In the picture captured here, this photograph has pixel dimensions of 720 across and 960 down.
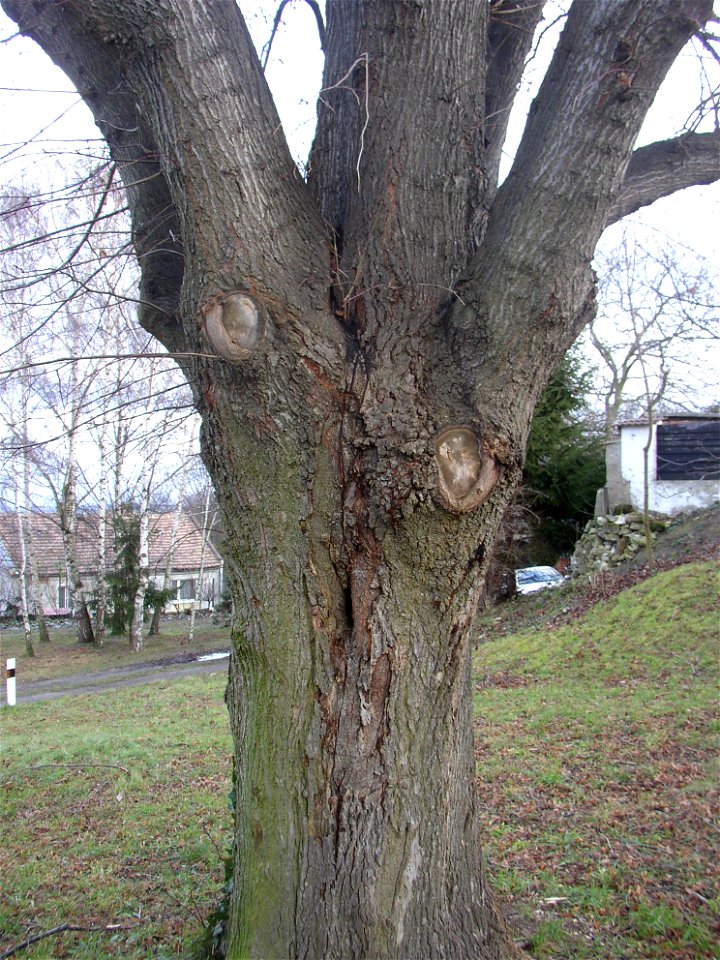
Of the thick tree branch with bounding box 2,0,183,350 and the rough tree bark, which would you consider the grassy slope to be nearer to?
the rough tree bark

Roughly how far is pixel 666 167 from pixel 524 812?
439 cm

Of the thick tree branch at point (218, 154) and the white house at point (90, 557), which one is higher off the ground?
the thick tree branch at point (218, 154)

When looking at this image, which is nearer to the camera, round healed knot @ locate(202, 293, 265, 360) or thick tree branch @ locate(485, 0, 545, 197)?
round healed knot @ locate(202, 293, 265, 360)

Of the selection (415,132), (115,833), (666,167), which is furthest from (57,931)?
(666,167)

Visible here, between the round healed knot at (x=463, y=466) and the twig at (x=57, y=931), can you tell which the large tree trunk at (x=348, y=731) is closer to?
the round healed knot at (x=463, y=466)

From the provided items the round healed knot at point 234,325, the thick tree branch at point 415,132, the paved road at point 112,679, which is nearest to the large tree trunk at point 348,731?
the round healed knot at point 234,325

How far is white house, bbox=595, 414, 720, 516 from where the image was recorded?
53.2ft

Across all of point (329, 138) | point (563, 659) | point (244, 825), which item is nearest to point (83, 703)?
point (563, 659)

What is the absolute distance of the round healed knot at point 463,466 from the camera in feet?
9.00

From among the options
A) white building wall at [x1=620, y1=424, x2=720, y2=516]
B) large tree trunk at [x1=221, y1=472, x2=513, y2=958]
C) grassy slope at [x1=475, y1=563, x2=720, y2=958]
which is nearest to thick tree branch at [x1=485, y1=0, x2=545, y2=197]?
large tree trunk at [x1=221, y1=472, x2=513, y2=958]

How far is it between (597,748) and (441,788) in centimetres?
444

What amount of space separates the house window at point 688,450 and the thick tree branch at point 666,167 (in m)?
13.8

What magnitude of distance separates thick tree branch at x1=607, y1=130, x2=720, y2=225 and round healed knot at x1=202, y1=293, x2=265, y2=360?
1930mm

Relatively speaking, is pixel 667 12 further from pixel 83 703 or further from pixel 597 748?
pixel 83 703
